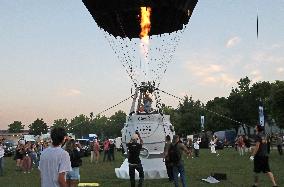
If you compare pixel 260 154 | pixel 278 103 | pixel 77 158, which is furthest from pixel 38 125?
pixel 260 154

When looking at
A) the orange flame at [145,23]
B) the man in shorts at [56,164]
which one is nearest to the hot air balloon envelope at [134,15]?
the orange flame at [145,23]

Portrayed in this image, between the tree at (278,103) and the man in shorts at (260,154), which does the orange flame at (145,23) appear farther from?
the tree at (278,103)

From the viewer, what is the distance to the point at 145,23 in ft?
88.9

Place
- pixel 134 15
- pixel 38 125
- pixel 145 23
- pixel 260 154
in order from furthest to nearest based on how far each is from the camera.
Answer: pixel 38 125, pixel 145 23, pixel 134 15, pixel 260 154

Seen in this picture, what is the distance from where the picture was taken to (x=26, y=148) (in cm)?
2647

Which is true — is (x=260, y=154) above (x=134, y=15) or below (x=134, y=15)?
below

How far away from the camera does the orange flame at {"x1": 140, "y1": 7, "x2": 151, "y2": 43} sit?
85.0 feet

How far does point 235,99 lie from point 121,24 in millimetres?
79003

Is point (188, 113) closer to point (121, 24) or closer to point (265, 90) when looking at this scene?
point (265, 90)

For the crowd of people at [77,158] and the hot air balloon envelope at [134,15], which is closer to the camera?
the crowd of people at [77,158]

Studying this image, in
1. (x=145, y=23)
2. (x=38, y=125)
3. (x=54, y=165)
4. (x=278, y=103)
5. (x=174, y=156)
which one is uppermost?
(x=145, y=23)

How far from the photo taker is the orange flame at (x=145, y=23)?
25.9 meters

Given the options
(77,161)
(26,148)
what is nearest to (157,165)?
(77,161)

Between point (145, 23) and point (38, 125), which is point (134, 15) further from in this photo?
point (38, 125)
